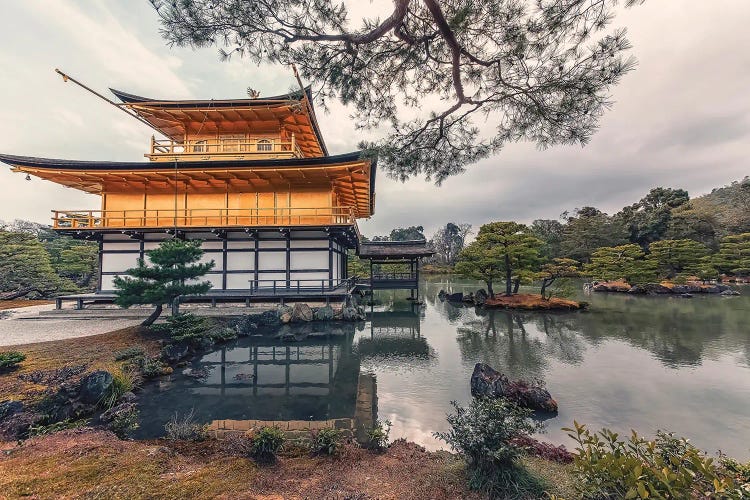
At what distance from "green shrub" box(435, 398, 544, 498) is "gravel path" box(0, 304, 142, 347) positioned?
11.9 metres

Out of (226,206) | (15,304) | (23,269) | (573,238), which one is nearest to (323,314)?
(226,206)

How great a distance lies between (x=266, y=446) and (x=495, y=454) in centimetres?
281

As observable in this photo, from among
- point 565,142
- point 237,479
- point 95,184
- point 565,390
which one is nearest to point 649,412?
point 565,390

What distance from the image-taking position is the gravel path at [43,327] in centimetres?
932

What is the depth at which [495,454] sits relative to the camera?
10.4ft

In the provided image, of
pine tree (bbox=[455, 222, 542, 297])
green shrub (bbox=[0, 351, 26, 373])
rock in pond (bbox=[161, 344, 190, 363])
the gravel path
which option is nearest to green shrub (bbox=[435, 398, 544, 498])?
rock in pond (bbox=[161, 344, 190, 363])

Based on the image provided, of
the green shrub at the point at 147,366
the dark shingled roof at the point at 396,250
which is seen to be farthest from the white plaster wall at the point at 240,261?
the dark shingled roof at the point at 396,250

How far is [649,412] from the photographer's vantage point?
5680mm

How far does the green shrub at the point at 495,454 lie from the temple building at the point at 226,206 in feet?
38.8

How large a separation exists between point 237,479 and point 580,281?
4480 centimetres

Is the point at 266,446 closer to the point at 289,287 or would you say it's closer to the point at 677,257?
the point at 289,287

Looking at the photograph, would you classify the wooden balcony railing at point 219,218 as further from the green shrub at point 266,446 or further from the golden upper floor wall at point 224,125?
the green shrub at point 266,446

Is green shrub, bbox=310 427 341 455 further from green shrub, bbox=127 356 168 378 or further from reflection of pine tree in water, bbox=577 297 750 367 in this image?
reflection of pine tree in water, bbox=577 297 750 367

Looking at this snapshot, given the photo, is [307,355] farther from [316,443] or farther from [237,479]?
[237,479]
